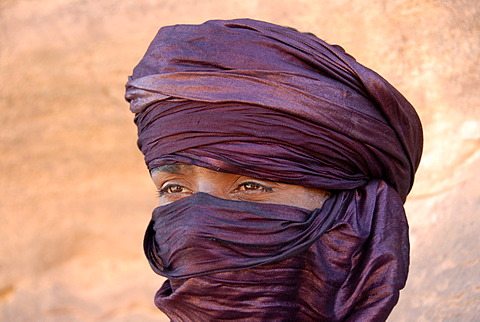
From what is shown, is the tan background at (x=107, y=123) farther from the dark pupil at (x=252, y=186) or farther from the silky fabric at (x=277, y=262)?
the dark pupil at (x=252, y=186)

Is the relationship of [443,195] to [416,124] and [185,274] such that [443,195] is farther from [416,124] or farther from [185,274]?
[185,274]

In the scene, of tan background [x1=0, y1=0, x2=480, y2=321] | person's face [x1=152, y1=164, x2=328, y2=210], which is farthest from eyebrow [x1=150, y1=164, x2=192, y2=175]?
tan background [x1=0, y1=0, x2=480, y2=321]

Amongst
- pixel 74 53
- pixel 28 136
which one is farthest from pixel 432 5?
pixel 28 136

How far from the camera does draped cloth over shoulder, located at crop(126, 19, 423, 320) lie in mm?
2211

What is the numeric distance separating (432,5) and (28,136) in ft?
6.09

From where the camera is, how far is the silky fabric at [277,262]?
217 cm

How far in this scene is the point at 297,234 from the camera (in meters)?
2.18

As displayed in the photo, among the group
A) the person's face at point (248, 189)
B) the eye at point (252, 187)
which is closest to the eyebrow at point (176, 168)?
the person's face at point (248, 189)

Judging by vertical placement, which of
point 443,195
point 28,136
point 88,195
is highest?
point 28,136

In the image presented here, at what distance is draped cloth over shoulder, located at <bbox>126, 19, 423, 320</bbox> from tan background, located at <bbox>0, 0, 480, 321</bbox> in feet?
4.24

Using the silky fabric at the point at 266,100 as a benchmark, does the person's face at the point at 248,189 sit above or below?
Answer: below

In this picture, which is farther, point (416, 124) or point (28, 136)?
point (28, 136)

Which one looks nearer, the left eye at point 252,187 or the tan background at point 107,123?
the left eye at point 252,187

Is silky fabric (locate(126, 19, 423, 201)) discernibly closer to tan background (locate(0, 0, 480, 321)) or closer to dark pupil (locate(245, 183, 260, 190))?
dark pupil (locate(245, 183, 260, 190))
